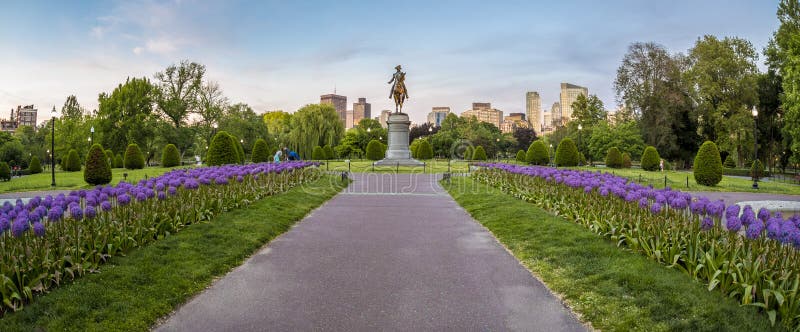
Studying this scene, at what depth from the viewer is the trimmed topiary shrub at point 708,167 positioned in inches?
927

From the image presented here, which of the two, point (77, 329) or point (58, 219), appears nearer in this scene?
point (77, 329)

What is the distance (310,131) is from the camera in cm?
5459

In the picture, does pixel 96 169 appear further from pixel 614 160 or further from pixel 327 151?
pixel 614 160

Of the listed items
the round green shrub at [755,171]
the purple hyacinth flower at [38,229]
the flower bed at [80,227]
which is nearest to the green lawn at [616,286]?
the flower bed at [80,227]

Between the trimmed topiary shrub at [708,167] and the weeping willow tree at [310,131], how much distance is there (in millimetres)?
38416

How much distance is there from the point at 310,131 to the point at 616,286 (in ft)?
167

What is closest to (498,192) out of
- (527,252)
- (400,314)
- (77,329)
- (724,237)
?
(527,252)

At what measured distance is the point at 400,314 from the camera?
491cm

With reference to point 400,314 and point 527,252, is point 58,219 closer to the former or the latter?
point 400,314

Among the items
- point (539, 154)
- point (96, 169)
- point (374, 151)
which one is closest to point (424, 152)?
point (374, 151)

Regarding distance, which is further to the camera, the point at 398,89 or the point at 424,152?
the point at 424,152

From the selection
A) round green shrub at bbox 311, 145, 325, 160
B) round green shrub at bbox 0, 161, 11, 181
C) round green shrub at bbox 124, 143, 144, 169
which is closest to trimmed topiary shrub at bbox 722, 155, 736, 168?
round green shrub at bbox 311, 145, 325, 160

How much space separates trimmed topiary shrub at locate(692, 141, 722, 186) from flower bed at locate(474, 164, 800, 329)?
17058 millimetres

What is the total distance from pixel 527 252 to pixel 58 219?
6.53 metres
